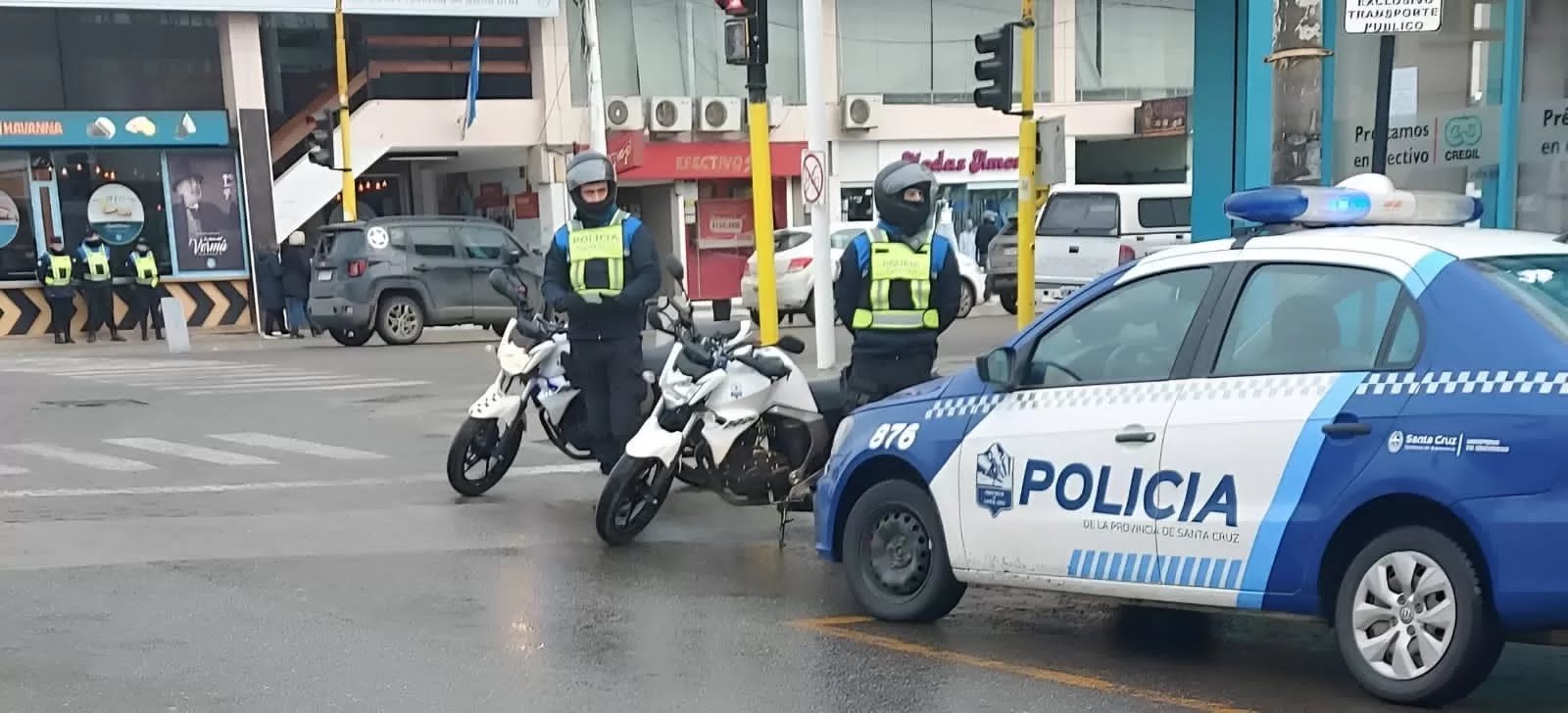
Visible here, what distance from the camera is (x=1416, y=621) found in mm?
4902

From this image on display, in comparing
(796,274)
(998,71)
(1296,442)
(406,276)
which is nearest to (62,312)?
(406,276)

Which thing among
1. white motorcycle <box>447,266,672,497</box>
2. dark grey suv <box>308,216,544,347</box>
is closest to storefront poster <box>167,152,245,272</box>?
dark grey suv <box>308,216,544,347</box>

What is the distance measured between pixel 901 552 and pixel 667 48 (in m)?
27.2

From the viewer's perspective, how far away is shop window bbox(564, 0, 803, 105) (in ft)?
105

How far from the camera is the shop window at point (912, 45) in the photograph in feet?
111

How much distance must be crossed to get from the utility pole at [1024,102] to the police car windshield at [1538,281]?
28.3 feet

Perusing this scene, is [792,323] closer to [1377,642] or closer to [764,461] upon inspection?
[764,461]

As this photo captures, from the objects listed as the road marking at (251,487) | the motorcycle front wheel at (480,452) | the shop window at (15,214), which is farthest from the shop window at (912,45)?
the motorcycle front wheel at (480,452)

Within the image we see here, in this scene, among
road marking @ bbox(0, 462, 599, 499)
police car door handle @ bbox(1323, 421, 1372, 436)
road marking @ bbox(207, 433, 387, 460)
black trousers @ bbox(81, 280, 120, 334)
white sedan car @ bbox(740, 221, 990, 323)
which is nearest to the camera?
police car door handle @ bbox(1323, 421, 1372, 436)

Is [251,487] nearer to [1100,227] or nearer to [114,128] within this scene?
[1100,227]

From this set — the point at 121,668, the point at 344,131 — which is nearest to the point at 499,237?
the point at 344,131

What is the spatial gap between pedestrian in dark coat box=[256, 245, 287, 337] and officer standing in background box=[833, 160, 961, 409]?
→ 20507mm

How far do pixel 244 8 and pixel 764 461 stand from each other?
23.2 metres

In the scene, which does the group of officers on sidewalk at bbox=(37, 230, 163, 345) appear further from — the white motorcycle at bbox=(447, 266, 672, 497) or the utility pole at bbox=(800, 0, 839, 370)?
the white motorcycle at bbox=(447, 266, 672, 497)
